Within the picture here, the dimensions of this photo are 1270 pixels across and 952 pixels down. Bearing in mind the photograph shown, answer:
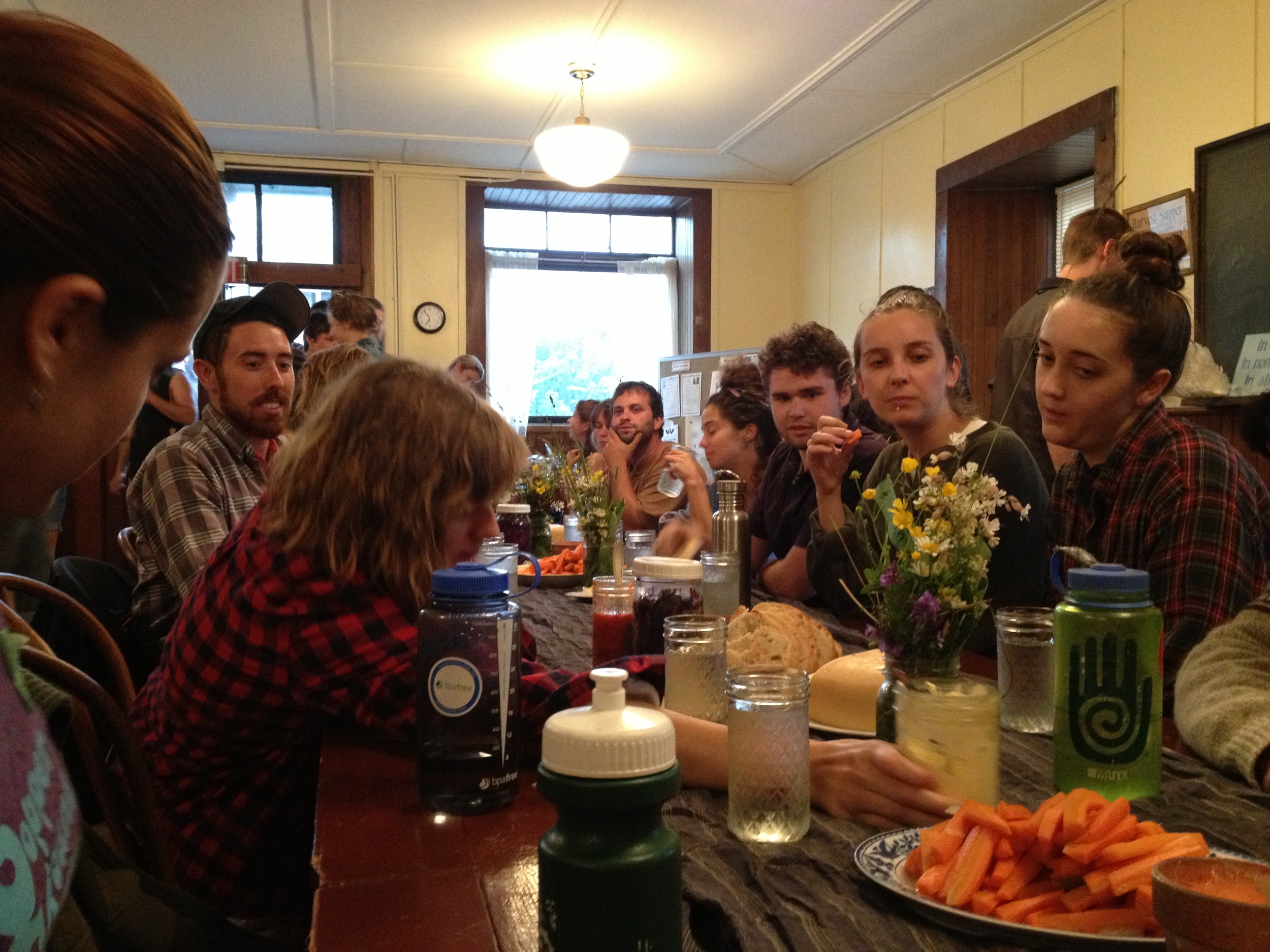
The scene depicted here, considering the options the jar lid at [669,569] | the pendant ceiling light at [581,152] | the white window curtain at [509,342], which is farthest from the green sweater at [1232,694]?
the white window curtain at [509,342]

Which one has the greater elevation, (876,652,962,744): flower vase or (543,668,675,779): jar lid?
(543,668,675,779): jar lid

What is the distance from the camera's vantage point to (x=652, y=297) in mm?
8234

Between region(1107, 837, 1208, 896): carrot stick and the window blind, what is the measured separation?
17.8 feet

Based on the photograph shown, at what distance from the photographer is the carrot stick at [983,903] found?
738 millimetres

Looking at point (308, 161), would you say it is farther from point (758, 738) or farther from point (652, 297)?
point (758, 738)

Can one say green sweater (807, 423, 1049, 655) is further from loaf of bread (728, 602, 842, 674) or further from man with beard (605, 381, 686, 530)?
man with beard (605, 381, 686, 530)

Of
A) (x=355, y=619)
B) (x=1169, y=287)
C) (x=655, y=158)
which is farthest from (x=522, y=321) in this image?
(x=355, y=619)

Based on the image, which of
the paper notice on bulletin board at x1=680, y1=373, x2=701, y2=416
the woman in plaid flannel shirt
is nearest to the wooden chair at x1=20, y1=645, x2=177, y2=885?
the woman in plaid flannel shirt

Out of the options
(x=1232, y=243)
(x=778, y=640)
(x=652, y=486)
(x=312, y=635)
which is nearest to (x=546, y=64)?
(x=652, y=486)

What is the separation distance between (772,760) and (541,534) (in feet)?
7.44

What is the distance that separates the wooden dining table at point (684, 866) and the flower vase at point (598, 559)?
149cm

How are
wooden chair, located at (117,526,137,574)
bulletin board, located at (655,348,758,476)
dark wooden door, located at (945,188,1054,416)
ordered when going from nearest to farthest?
wooden chair, located at (117,526,137,574) < dark wooden door, located at (945,188,1054,416) < bulletin board, located at (655,348,758,476)

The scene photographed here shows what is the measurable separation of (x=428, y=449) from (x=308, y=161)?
655 centimetres

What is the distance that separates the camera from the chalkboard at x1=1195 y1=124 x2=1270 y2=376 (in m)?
3.77
